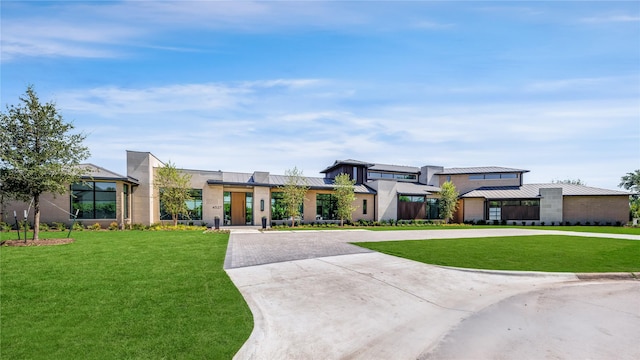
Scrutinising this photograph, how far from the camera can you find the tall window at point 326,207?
3095 cm

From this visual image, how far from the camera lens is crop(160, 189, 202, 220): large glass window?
25.7 m

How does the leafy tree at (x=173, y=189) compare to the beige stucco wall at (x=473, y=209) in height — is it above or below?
above

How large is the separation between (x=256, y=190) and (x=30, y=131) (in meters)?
15.7

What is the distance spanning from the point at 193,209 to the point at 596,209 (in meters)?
41.5

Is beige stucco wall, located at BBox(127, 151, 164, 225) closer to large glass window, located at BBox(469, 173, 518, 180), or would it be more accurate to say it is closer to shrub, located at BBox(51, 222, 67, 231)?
shrub, located at BBox(51, 222, 67, 231)

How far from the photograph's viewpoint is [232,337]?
495 centimetres

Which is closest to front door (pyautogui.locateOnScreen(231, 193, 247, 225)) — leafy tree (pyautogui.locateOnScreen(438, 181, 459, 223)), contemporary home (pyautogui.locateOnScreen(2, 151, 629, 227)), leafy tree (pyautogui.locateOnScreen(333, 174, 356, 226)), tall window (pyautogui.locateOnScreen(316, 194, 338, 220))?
contemporary home (pyautogui.locateOnScreen(2, 151, 629, 227))

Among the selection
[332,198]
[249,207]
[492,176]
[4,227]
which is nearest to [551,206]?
[492,176]

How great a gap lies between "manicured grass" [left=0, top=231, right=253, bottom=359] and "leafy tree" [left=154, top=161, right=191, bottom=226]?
43.2 feet

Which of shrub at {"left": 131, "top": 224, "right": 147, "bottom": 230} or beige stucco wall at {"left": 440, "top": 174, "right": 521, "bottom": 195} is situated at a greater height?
beige stucco wall at {"left": 440, "top": 174, "right": 521, "bottom": 195}

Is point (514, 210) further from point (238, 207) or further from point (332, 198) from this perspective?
point (238, 207)

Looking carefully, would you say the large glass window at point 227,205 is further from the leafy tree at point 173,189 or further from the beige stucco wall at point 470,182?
the beige stucco wall at point 470,182

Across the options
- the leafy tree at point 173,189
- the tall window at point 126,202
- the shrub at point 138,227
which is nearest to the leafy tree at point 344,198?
the leafy tree at point 173,189

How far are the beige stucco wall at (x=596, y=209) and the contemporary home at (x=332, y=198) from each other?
8 centimetres
